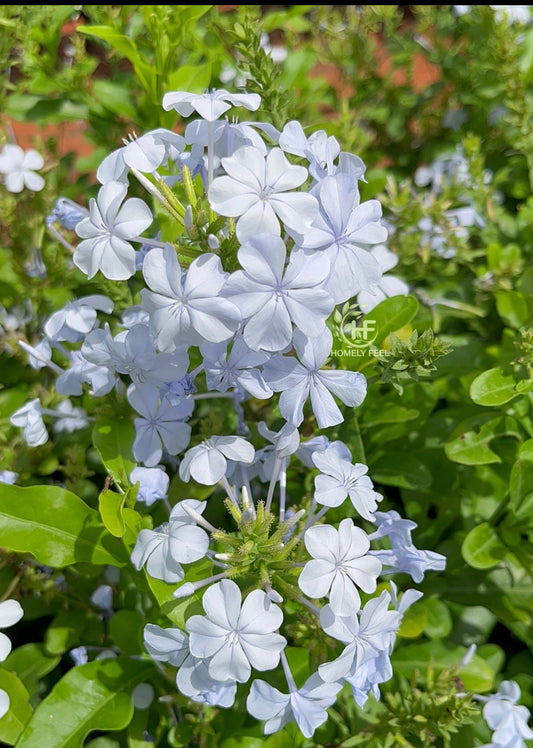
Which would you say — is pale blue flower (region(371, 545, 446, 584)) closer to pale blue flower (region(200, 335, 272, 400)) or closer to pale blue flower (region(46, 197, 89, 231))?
pale blue flower (region(200, 335, 272, 400))

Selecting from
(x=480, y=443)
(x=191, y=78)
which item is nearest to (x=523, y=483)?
(x=480, y=443)

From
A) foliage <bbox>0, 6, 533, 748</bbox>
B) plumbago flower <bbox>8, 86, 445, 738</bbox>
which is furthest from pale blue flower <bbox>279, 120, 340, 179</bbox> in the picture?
foliage <bbox>0, 6, 533, 748</bbox>

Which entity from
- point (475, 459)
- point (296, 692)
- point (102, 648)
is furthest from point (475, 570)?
point (102, 648)

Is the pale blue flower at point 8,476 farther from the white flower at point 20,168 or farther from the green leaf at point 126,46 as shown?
the green leaf at point 126,46

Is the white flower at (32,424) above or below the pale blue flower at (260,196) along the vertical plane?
below

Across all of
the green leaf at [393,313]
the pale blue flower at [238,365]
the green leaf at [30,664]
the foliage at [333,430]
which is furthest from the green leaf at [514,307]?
the green leaf at [30,664]

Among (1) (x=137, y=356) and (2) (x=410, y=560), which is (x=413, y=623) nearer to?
(2) (x=410, y=560)
